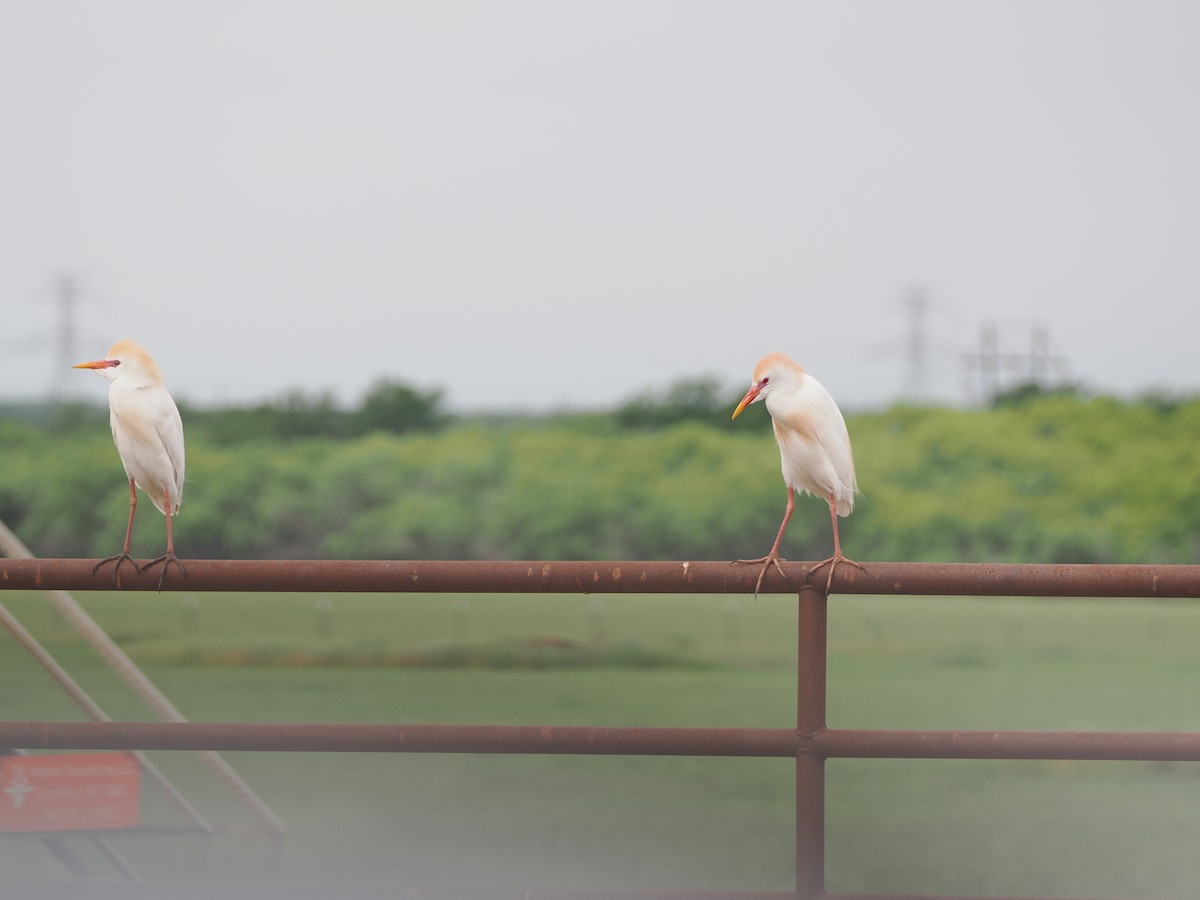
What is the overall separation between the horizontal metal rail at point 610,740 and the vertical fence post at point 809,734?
0.03m

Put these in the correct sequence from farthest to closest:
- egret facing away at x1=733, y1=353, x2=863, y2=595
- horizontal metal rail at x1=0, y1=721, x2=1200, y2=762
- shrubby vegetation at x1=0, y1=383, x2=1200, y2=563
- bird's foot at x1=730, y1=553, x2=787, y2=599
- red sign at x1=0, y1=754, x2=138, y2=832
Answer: shrubby vegetation at x1=0, y1=383, x2=1200, y2=563 → egret facing away at x1=733, y1=353, x2=863, y2=595 → red sign at x1=0, y1=754, x2=138, y2=832 → bird's foot at x1=730, y1=553, x2=787, y2=599 → horizontal metal rail at x1=0, y1=721, x2=1200, y2=762

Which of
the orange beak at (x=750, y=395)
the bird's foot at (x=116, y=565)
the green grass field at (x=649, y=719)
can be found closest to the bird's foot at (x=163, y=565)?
the bird's foot at (x=116, y=565)

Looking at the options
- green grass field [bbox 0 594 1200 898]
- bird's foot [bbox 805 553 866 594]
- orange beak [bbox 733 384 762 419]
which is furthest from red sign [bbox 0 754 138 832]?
bird's foot [bbox 805 553 866 594]

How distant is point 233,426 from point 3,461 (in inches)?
279

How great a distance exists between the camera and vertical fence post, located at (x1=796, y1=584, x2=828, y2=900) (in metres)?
2.04

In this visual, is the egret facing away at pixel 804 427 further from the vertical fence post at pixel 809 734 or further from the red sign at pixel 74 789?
the red sign at pixel 74 789

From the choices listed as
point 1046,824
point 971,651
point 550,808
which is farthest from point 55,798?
point 971,651

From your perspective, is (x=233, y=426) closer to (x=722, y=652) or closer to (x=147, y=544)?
(x=147, y=544)

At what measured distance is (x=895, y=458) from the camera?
39.4 metres

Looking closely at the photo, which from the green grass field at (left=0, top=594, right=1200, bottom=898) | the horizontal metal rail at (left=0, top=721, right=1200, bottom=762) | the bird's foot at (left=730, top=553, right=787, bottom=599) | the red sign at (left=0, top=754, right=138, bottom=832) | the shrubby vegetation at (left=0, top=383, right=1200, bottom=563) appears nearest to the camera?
the horizontal metal rail at (left=0, top=721, right=1200, bottom=762)

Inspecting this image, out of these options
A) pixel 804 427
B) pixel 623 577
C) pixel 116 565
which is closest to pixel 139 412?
pixel 116 565

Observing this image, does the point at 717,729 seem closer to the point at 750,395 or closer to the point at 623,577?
the point at 623,577

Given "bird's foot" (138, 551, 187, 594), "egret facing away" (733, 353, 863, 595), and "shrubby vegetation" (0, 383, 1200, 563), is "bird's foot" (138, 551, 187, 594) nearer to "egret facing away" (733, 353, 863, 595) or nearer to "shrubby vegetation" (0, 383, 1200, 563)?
"egret facing away" (733, 353, 863, 595)

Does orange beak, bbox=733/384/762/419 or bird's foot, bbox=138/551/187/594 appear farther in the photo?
orange beak, bbox=733/384/762/419
